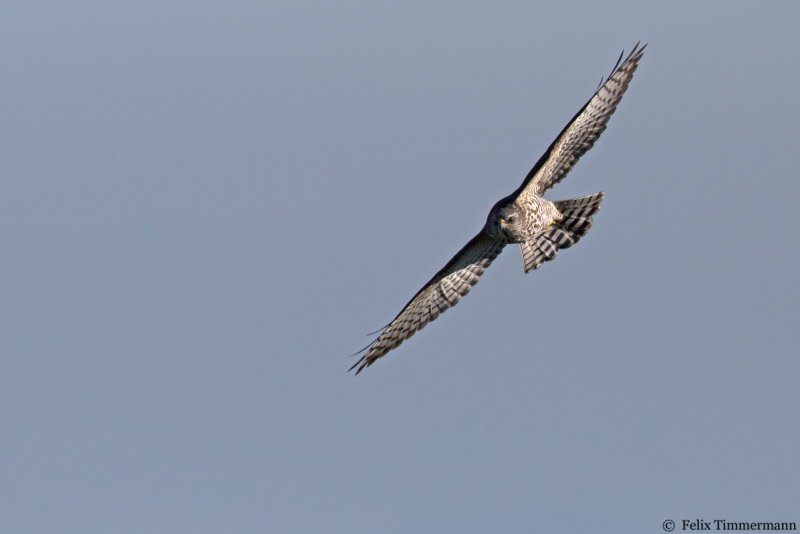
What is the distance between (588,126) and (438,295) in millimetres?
3620

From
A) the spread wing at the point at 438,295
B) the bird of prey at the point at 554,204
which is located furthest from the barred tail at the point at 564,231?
the spread wing at the point at 438,295

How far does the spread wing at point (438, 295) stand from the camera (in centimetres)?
2045

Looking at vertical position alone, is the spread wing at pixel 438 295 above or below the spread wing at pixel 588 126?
below

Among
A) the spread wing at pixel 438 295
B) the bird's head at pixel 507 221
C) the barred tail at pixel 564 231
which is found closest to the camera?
the bird's head at pixel 507 221

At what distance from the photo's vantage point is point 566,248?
63.5ft

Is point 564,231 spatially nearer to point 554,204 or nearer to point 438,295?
point 554,204

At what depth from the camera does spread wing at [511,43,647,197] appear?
19359 mm

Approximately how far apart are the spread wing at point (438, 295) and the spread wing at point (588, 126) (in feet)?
5.02

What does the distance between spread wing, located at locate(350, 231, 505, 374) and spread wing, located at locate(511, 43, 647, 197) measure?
153cm

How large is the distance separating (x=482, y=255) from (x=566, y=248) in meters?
1.68

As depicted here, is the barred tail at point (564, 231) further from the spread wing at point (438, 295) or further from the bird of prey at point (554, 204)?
the spread wing at point (438, 295)

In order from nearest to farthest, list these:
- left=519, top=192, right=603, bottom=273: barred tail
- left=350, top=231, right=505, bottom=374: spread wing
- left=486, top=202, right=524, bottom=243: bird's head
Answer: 1. left=486, top=202, right=524, bottom=243: bird's head
2. left=519, top=192, right=603, bottom=273: barred tail
3. left=350, top=231, right=505, bottom=374: spread wing

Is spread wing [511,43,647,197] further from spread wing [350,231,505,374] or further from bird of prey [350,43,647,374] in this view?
spread wing [350,231,505,374]

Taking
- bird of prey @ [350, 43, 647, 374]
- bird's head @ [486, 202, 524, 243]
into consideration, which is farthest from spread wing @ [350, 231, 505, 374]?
bird's head @ [486, 202, 524, 243]
